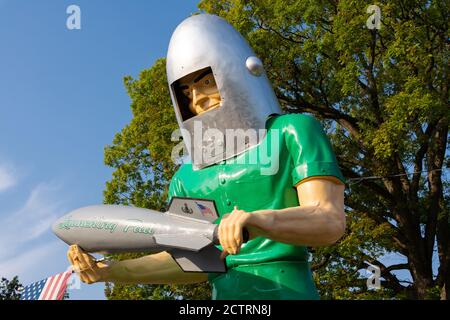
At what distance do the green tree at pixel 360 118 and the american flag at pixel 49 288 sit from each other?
6461 millimetres

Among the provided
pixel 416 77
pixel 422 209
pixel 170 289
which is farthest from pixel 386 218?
pixel 170 289

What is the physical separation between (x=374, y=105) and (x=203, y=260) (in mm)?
9852

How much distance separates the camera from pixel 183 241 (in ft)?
8.87

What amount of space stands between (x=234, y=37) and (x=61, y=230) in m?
1.49

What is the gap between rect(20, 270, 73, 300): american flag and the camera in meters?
5.19

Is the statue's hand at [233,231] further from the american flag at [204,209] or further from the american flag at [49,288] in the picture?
the american flag at [49,288]

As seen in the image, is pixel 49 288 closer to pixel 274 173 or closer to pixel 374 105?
pixel 274 173

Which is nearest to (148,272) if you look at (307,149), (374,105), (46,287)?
(307,149)

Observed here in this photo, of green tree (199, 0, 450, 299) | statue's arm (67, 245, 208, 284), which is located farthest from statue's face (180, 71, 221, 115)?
green tree (199, 0, 450, 299)

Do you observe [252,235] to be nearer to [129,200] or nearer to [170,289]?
[170,289]

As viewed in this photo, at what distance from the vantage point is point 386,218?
1296cm

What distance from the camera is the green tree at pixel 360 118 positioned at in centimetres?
1080

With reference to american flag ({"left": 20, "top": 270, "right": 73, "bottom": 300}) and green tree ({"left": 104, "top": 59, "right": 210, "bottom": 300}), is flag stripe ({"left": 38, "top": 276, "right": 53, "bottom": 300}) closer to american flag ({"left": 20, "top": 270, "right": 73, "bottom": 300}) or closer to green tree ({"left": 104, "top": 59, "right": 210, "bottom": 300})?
american flag ({"left": 20, "top": 270, "right": 73, "bottom": 300})

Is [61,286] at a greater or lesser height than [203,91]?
lesser
